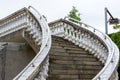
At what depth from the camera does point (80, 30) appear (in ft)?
48.5

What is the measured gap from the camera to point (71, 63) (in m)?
12.4

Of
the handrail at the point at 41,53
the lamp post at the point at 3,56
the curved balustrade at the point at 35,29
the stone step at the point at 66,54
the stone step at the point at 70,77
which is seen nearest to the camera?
the handrail at the point at 41,53

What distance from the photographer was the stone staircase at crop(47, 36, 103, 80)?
11484mm

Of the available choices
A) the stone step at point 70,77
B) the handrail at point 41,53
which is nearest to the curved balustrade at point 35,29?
the handrail at point 41,53

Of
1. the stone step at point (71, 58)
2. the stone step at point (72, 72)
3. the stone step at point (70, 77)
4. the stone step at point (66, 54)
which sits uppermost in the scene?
the stone step at point (66, 54)

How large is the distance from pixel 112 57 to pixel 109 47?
1859 millimetres

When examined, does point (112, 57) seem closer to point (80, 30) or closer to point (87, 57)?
point (87, 57)

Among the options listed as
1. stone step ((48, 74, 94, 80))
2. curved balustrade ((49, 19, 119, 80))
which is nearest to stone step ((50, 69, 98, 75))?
stone step ((48, 74, 94, 80))

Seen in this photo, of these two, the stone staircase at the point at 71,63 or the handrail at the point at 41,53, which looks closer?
the handrail at the point at 41,53

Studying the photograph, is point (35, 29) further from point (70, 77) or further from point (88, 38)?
point (70, 77)

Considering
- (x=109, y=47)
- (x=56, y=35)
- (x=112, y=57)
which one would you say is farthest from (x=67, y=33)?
(x=112, y=57)

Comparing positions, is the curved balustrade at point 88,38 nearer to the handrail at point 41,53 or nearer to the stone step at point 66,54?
the stone step at point 66,54

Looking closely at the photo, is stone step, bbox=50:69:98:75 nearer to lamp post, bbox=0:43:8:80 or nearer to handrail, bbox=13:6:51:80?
handrail, bbox=13:6:51:80

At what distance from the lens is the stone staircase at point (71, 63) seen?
11.5 meters
